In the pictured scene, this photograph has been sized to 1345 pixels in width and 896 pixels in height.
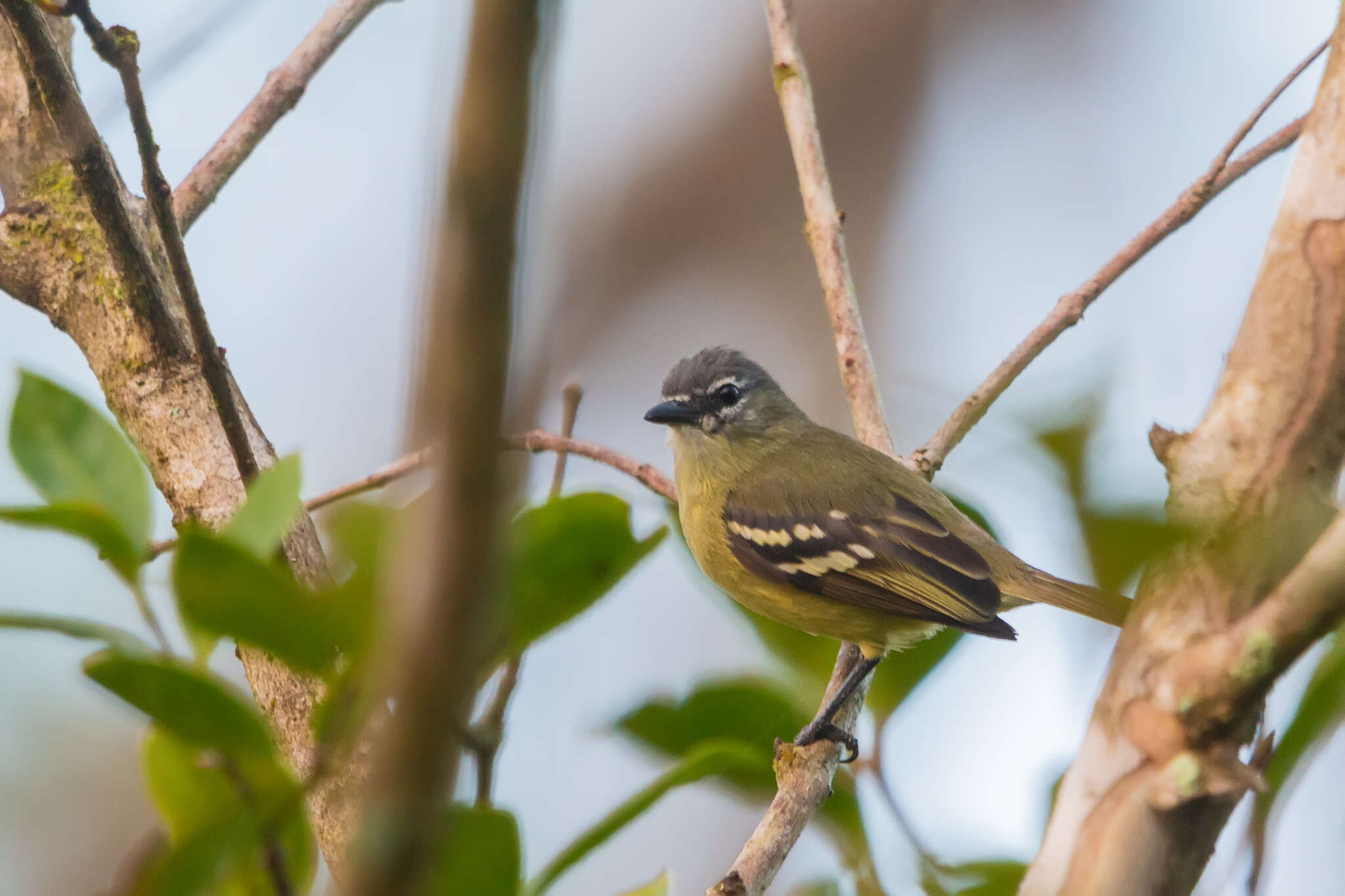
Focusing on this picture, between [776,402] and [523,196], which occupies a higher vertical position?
[776,402]

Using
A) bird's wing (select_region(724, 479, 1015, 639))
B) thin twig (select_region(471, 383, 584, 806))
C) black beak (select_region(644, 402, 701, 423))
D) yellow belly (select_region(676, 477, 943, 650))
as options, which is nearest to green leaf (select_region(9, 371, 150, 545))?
thin twig (select_region(471, 383, 584, 806))

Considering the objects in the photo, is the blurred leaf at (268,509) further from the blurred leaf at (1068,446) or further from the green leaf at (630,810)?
the blurred leaf at (1068,446)

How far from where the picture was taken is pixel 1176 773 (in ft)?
2.94

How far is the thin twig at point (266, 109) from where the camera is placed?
103 inches

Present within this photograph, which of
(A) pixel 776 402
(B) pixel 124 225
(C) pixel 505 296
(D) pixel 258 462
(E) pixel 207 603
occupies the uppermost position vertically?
(A) pixel 776 402

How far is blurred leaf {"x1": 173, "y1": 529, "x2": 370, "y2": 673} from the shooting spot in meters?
0.74

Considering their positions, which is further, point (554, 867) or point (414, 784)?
point (554, 867)

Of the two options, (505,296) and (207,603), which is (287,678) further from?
(505,296)

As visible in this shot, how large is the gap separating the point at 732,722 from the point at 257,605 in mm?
1089

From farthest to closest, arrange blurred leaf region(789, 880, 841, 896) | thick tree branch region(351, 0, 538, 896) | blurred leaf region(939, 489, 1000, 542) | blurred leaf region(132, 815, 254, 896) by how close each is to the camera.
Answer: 1. blurred leaf region(939, 489, 1000, 542)
2. blurred leaf region(789, 880, 841, 896)
3. blurred leaf region(132, 815, 254, 896)
4. thick tree branch region(351, 0, 538, 896)

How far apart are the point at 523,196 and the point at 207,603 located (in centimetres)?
41

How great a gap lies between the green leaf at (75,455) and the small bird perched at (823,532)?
2.27 m

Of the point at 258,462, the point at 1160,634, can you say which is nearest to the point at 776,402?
the point at 258,462

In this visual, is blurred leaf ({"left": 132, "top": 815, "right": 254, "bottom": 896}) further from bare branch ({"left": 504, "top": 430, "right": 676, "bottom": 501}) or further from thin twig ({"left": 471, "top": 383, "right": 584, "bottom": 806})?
bare branch ({"left": 504, "top": 430, "right": 676, "bottom": 501})
